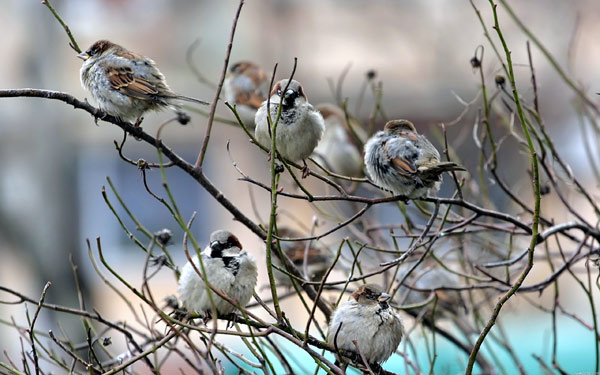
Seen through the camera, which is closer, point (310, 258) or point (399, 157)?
point (399, 157)

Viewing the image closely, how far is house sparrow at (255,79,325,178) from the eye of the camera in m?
3.34

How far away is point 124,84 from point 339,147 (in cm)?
280

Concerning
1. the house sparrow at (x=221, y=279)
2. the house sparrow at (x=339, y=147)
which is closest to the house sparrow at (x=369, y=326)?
the house sparrow at (x=221, y=279)

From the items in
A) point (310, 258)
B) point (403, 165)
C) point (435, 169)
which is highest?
point (310, 258)

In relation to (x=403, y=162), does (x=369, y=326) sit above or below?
below

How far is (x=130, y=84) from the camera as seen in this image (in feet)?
11.2

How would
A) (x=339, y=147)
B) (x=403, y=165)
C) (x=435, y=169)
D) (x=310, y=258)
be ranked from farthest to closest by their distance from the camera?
(x=339, y=147) < (x=310, y=258) < (x=403, y=165) < (x=435, y=169)

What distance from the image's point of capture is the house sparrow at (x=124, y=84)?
337cm

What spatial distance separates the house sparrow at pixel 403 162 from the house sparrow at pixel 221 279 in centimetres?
63

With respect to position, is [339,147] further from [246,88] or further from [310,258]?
[310,258]

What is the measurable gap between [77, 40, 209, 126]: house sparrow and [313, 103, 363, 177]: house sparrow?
7.25 feet

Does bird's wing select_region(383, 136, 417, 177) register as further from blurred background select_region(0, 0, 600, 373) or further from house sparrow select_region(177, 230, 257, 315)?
blurred background select_region(0, 0, 600, 373)

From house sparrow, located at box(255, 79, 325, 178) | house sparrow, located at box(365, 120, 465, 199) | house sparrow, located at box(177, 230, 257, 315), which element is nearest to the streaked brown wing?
house sparrow, located at box(365, 120, 465, 199)

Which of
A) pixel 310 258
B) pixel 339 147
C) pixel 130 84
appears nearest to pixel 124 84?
pixel 130 84
